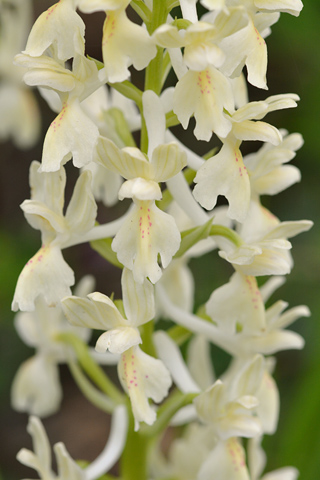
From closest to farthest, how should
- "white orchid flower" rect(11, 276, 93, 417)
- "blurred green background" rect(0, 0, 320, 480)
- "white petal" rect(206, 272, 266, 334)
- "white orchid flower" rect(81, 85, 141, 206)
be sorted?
1. "white petal" rect(206, 272, 266, 334)
2. "white orchid flower" rect(81, 85, 141, 206)
3. "white orchid flower" rect(11, 276, 93, 417)
4. "blurred green background" rect(0, 0, 320, 480)

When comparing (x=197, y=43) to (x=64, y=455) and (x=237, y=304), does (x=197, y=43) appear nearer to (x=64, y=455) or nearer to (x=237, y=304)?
(x=237, y=304)

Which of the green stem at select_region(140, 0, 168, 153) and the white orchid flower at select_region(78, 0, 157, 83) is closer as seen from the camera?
the white orchid flower at select_region(78, 0, 157, 83)

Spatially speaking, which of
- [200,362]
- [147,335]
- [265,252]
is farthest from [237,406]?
[200,362]

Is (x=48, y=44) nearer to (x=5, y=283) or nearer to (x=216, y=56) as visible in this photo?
(x=216, y=56)

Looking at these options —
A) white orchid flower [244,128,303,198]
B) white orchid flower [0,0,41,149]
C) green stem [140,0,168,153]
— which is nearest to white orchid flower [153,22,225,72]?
green stem [140,0,168,153]

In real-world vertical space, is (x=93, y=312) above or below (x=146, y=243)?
below

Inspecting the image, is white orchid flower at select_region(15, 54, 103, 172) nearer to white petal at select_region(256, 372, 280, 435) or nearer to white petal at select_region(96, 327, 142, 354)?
white petal at select_region(96, 327, 142, 354)
